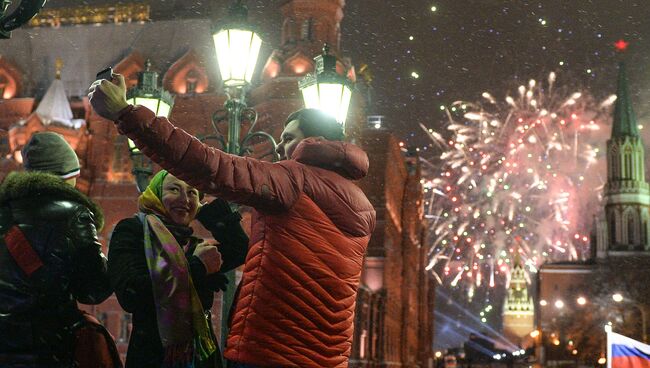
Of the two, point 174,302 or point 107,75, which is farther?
point 174,302

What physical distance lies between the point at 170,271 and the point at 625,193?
240 ft

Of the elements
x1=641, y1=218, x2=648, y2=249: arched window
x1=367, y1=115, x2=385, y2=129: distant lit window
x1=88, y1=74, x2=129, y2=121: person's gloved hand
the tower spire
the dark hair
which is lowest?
x1=88, y1=74, x2=129, y2=121: person's gloved hand

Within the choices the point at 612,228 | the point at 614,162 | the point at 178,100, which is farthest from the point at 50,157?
the point at 614,162

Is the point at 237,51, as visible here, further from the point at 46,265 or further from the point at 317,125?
the point at 317,125

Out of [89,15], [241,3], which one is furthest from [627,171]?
[241,3]

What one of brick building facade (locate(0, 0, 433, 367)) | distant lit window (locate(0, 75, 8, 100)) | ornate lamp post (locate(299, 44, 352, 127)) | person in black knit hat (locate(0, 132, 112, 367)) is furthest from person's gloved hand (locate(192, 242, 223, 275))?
distant lit window (locate(0, 75, 8, 100))

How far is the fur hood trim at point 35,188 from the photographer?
4.05 meters

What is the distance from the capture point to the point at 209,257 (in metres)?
4.27

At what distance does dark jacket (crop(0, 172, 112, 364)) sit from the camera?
387cm

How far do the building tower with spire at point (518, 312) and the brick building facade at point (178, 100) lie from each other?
53.5m

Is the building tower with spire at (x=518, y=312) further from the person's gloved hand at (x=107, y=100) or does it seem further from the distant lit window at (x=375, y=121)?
the person's gloved hand at (x=107, y=100)

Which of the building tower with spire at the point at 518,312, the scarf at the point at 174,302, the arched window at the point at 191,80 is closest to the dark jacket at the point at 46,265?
the scarf at the point at 174,302

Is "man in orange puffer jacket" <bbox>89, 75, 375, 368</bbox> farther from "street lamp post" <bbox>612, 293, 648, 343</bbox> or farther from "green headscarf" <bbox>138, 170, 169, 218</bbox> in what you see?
"street lamp post" <bbox>612, 293, 648, 343</bbox>

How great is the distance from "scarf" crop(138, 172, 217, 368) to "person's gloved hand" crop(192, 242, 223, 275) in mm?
140
